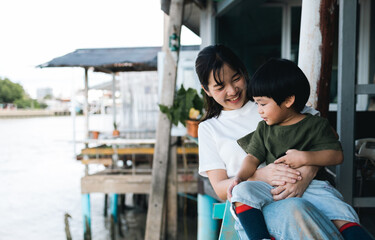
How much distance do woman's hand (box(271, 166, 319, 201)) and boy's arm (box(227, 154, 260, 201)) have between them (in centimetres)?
11

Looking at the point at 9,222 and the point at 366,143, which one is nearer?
the point at 366,143

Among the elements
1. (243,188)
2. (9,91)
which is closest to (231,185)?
(243,188)

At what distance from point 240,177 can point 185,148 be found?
374 centimetres

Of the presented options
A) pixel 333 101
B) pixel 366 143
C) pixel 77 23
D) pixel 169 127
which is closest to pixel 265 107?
pixel 366 143

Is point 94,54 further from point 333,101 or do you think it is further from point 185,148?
point 333,101

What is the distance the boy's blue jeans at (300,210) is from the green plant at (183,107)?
2473 mm

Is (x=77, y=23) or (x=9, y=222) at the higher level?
(x=77, y=23)

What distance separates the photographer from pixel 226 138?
141 cm

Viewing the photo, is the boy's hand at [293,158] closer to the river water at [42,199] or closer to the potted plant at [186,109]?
the potted plant at [186,109]

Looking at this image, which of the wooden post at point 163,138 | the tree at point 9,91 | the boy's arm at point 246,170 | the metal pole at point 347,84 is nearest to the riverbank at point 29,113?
→ the tree at point 9,91

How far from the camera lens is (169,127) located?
3.95m

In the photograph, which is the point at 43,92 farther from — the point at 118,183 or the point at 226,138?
the point at 226,138

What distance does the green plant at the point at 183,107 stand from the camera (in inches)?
145

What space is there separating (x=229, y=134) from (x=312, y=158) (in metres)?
0.38
